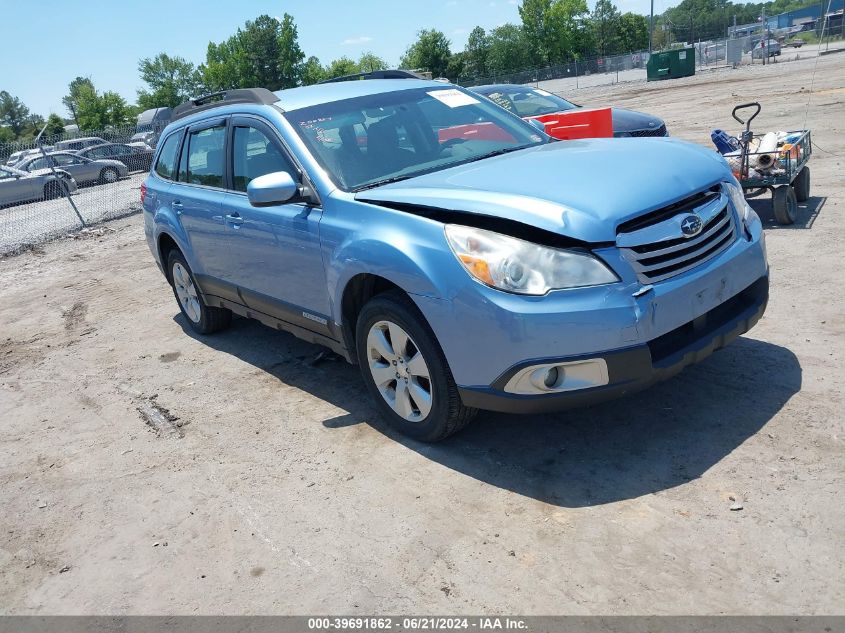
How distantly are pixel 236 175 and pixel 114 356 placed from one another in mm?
2433

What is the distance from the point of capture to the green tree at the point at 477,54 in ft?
297

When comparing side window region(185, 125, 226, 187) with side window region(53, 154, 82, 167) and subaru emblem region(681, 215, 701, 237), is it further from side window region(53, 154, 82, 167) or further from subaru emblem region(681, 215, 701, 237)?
side window region(53, 154, 82, 167)

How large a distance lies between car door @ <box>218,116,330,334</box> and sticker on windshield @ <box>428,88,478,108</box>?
1.19 m

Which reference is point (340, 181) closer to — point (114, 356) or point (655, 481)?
point (655, 481)

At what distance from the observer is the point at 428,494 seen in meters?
3.71

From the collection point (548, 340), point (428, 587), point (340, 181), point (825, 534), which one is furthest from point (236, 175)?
point (825, 534)

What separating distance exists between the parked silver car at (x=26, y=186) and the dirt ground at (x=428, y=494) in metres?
18.9

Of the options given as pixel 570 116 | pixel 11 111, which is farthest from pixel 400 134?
pixel 11 111

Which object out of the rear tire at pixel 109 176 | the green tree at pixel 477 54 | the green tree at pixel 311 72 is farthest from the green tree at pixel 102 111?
the rear tire at pixel 109 176

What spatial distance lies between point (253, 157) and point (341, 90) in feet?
2.56

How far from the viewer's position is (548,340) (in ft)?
11.0

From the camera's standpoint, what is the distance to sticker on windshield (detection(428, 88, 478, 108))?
5.26 meters

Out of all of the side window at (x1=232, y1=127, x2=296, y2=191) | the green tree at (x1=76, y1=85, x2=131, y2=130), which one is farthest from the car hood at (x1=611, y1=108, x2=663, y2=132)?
the green tree at (x1=76, y1=85, x2=131, y2=130)

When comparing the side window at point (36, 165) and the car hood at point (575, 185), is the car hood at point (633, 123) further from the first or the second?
the side window at point (36, 165)
